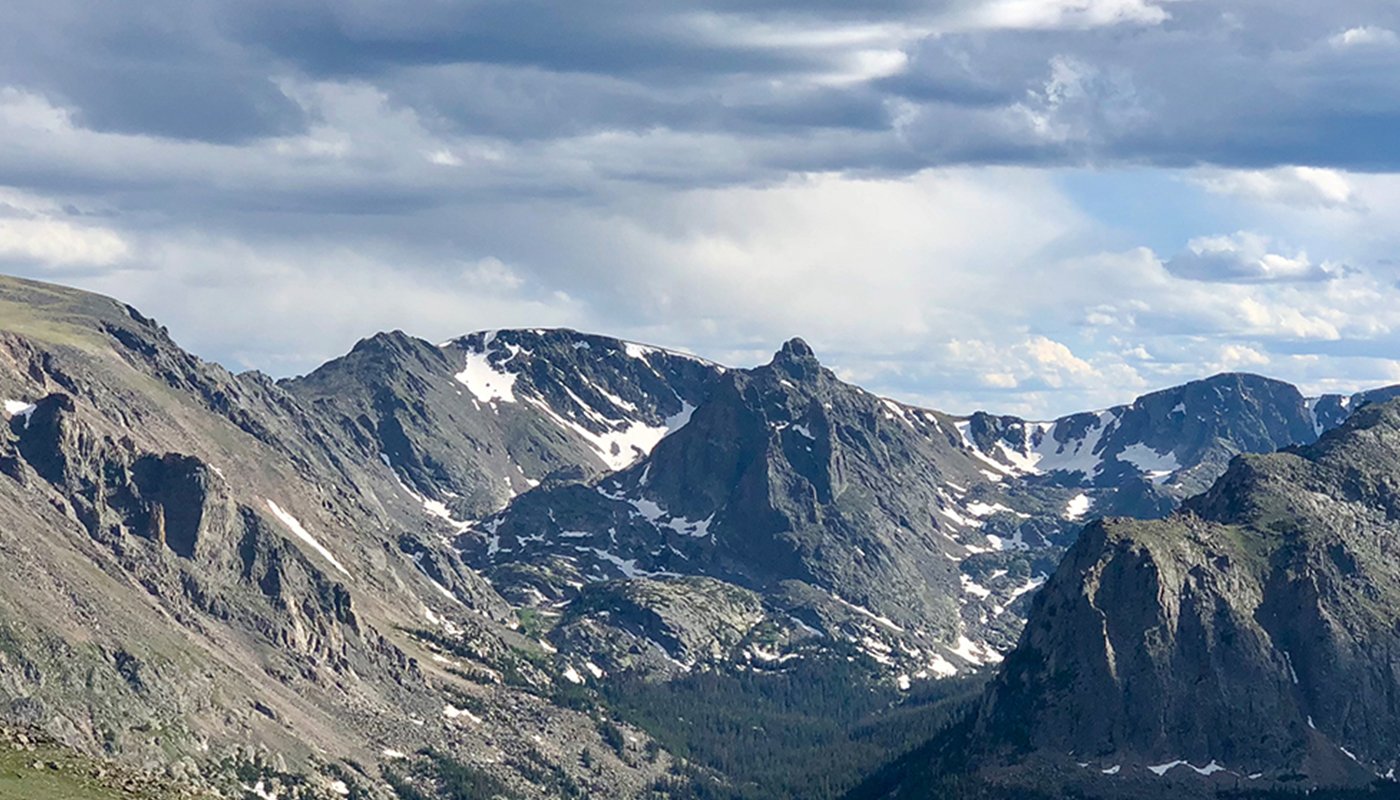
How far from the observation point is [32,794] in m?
131

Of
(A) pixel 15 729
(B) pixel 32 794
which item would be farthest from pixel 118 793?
(A) pixel 15 729

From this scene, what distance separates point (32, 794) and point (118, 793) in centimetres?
742

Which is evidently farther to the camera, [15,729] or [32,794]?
[15,729]

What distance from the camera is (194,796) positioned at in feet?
475

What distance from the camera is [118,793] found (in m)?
137

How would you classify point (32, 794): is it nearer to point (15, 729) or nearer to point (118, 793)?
point (118, 793)

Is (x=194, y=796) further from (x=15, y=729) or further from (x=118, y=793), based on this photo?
(x=15, y=729)

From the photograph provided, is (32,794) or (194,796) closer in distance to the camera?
(32,794)

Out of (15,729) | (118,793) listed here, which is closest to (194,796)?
(118,793)

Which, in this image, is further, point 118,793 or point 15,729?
point 15,729

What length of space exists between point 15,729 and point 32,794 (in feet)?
73.0

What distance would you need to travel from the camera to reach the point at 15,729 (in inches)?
5969

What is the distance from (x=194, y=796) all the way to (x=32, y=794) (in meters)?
16.0
